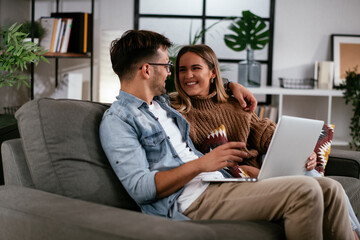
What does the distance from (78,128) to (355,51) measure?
3484mm

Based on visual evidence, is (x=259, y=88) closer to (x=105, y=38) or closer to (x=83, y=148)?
(x=105, y=38)

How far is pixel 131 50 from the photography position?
1.85 m

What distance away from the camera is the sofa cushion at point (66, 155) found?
1.56 m

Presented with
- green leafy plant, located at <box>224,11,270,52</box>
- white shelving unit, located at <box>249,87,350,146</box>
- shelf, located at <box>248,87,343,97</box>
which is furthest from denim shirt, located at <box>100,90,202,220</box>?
white shelving unit, located at <box>249,87,350,146</box>

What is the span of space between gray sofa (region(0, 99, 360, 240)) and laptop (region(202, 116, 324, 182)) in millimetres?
194

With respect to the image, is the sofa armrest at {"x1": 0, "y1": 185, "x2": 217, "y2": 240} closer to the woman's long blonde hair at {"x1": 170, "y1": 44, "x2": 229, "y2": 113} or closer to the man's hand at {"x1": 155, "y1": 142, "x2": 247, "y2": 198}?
the man's hand at {"x1": 155, "y1": 142, "x2": 247, "y2": 198}

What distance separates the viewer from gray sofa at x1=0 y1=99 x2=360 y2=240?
4.22ft

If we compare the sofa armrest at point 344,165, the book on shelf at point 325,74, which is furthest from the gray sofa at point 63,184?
the book on shelf at point 325,74

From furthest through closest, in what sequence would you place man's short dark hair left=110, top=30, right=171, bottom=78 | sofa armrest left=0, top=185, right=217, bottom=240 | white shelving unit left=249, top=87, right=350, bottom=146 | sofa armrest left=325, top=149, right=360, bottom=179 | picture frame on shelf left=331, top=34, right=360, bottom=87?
white shelving unit left=249, top=87, right=350, bottom=146, picture frame on shelf left=331, top=34, right=360, bottom=87, sofa armrest left=325, top=149, right=360, bottom=179, man's short dark hair left=110, top=30, right=171, bottom=78, sofa armrest left=0, top=185, right=217, bottom=240

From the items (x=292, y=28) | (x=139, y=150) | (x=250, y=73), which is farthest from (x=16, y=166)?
(x=292, y=28)

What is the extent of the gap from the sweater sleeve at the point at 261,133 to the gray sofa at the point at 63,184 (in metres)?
0.72

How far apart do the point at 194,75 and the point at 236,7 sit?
2.44m

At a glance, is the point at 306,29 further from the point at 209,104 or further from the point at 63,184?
the point at 63,184

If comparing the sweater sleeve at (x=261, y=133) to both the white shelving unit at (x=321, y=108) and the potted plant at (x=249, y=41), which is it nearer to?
the potted plant at (x=249, y=41)
